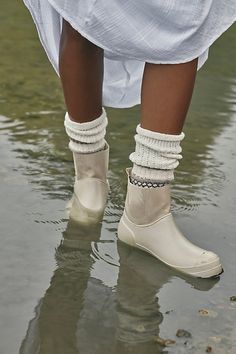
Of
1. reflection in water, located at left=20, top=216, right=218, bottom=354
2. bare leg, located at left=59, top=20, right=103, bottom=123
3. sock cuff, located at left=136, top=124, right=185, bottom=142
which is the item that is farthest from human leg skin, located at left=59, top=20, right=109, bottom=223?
sock cuff, located at left=136, top=124, right=185, bottom=142

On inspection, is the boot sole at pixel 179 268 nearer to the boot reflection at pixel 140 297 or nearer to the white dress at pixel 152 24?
the boot reflection at pixel 140 297

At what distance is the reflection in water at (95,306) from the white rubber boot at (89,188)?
122 mm

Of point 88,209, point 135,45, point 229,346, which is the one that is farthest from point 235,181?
point 229,346

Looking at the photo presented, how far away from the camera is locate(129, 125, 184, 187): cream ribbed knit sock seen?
2059mm

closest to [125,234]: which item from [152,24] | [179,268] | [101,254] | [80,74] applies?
[101,254]

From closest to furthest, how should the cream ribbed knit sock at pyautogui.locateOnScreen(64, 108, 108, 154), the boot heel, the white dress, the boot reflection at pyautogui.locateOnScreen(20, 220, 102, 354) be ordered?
the boot reflection at pyautogui.locateOnScreen(20, 220, 102, 354)
the white dress
the boot heel
the cream ribbed knit sock at pyautogui.locateOnScreen(64, 108, 108, 154)

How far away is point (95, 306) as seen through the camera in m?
1.90

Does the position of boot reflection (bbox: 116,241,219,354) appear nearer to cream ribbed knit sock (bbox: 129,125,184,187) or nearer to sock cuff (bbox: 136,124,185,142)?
cream ribbed knit sock (bbox: 129,125,184,187)

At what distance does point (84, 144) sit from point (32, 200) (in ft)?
0.80

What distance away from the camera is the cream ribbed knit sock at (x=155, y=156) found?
2.06 metres

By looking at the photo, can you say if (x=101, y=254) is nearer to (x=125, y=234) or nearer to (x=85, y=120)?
(x=125, y=234)

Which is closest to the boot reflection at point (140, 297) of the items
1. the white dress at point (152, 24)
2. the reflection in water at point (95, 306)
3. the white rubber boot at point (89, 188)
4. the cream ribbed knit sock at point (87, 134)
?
the reflection in water at point (95, 306)

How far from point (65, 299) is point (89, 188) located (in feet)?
1.71

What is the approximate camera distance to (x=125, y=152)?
289cm
